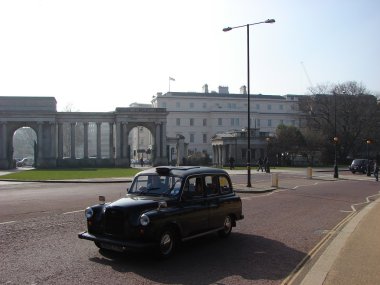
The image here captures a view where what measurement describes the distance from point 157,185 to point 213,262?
214cm

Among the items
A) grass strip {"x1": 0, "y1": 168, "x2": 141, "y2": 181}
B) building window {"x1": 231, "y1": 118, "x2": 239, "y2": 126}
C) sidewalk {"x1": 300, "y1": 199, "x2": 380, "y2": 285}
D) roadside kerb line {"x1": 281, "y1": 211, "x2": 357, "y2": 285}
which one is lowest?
grass strip {"x1": 0, "y1": 168, "x2": 141, "y2": 181}

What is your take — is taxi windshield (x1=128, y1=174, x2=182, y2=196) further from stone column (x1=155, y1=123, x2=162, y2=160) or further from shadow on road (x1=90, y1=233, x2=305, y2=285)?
stone column (x1=155, y1=123, x2=162, y2=160)

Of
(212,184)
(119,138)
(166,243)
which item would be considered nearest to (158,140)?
(119,138)

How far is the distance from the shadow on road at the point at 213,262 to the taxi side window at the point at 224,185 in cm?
130

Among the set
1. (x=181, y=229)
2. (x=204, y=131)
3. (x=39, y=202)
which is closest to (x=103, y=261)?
(x=181, y=229)

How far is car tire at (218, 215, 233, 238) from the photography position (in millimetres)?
11539

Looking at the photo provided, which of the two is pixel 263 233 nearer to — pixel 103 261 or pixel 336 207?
pixel 103 261

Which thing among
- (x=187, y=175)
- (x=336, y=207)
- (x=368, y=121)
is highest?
(x=368, y=121)

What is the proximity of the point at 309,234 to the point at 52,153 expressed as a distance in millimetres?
69870

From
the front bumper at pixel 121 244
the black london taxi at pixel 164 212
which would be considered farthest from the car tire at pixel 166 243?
the front bumper at pixel 121 244

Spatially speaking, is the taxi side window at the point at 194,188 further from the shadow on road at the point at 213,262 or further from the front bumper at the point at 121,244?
the front bumper at the point at 121,244

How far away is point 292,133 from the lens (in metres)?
77.4

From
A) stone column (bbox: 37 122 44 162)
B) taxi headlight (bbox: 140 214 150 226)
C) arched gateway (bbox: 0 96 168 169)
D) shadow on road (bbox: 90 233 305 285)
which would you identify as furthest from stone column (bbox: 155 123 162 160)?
taxi headlight (bbox: 140 214 150 226)

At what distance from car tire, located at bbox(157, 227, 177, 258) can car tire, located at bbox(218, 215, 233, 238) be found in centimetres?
Result: 238
